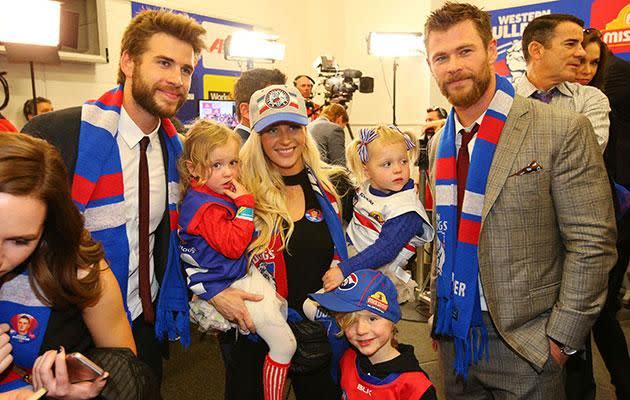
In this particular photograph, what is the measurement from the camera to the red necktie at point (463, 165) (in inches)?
70.5

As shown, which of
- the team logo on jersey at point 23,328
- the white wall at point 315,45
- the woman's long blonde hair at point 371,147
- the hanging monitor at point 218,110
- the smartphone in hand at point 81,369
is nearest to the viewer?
the smartphone in hand at point 81,369

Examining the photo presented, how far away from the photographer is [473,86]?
1.71 metres

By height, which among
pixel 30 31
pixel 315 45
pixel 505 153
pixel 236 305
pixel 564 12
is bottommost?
pixel 236 305

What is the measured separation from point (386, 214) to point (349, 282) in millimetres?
350

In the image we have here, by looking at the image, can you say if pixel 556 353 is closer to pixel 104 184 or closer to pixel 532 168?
pixel 532 168

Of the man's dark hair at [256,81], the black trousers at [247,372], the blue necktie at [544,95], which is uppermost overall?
the man's dark hair at [256,81]

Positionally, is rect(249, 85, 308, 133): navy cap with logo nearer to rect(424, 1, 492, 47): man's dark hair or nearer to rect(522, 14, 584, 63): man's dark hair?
rect(424, 1, 492, 47): man's dark hair

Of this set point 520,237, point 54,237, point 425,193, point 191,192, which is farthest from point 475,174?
point 425,193

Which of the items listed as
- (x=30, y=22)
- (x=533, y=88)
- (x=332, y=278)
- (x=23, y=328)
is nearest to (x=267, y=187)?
(x=332, y=278)

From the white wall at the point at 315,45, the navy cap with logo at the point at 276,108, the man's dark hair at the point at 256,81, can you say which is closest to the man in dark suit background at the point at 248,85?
the man's dark hair at the point at 256,81

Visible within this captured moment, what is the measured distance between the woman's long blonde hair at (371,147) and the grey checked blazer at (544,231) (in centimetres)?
47

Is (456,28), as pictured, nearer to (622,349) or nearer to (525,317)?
(525,317)

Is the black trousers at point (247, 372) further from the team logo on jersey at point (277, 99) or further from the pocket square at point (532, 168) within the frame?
the pocket square at point (532, 168)

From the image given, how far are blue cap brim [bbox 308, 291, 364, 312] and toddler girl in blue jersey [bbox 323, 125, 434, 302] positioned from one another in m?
0.09
